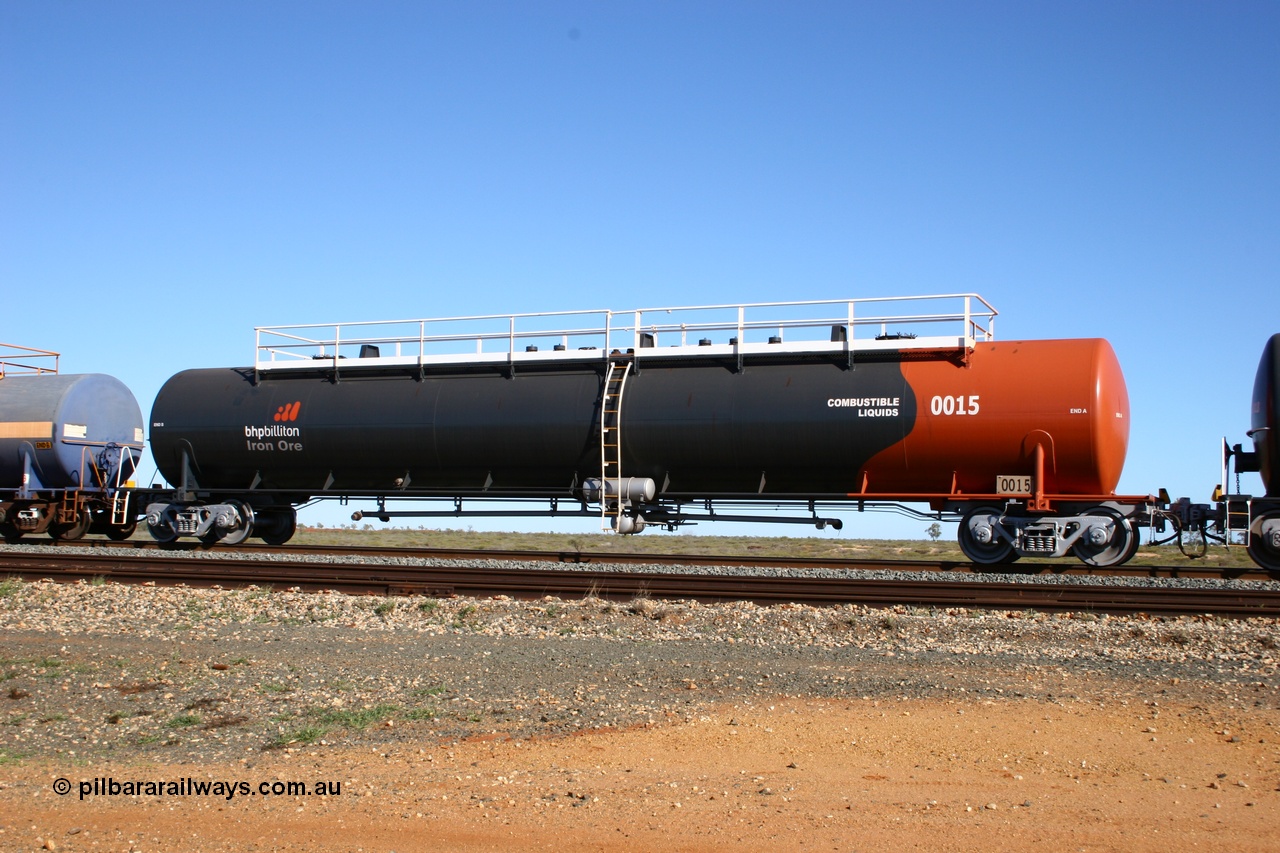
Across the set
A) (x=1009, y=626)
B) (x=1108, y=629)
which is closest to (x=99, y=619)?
(x=1009, y=626)

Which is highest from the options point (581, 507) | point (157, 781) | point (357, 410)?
point (357, 410)

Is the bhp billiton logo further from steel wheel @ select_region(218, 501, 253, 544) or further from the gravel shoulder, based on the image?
the gravel shoulder

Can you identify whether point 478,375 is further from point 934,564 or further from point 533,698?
point 533,698

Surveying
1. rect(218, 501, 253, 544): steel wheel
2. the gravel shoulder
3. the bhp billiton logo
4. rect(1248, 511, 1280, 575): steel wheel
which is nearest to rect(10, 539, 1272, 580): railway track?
Result: rect(218, 501, 253, 544): steel wheel

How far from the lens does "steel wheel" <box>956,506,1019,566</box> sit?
55.1 ft

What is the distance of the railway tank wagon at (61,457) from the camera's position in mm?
22766

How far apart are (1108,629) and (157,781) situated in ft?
31.3

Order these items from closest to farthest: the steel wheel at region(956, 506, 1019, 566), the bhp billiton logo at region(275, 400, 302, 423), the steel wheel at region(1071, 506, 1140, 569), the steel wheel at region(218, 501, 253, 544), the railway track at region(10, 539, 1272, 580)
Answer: the steel wheel at region(1071, 506, 1140, 569) → the steel wheel at region(956, 506, 1019, 566) → the railway track at region(10, 539, 1272, 580) → the bhp billiton logo at region(275, 400, 302, 423) → the steel wheel at region(218, 501, 253, 544)

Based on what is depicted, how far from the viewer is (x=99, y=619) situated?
40.9 feet

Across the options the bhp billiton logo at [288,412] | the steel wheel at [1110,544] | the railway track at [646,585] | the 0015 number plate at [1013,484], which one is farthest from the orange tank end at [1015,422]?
the bhp billiton logo at [288,412]

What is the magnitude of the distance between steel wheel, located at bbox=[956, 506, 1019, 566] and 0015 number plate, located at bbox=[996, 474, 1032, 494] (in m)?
0.46

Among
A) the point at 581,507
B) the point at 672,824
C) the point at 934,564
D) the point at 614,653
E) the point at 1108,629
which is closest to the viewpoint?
the point at 672,824

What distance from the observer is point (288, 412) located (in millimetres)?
20281

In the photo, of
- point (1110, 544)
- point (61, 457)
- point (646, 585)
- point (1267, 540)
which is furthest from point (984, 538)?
point (61, 457)
